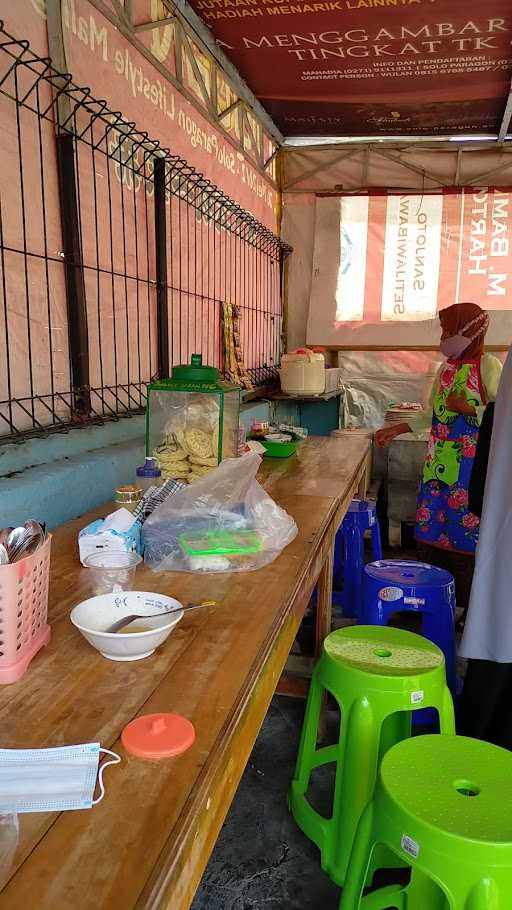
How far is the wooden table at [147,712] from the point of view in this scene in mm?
585

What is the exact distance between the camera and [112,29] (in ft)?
7.85

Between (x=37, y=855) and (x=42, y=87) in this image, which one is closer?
(x=37, y=855)

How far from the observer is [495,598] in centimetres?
165

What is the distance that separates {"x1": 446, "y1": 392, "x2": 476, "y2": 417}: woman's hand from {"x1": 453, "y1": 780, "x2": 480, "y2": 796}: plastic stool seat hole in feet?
6.69

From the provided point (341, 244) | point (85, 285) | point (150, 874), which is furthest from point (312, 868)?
point (341, 244)

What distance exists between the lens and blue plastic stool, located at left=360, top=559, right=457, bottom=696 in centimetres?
210

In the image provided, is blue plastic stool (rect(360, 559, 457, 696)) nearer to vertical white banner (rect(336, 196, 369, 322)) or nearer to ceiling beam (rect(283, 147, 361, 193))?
vertical white banner (rect(336, 196, 369, 322))

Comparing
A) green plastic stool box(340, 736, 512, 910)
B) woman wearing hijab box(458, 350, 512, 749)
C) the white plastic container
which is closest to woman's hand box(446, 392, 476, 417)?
woman wearing hijab box(458, 350, 512, 749)

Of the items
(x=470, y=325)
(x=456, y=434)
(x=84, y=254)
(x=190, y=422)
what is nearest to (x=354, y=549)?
(x=456, y=434)

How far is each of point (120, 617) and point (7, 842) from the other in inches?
18.3

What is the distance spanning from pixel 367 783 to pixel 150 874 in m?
1.03

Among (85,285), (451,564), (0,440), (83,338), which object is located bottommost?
(451,564)

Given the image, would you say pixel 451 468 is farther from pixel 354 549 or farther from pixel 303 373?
pixel 303 373

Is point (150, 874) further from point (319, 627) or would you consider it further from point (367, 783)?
point (319, 627)
